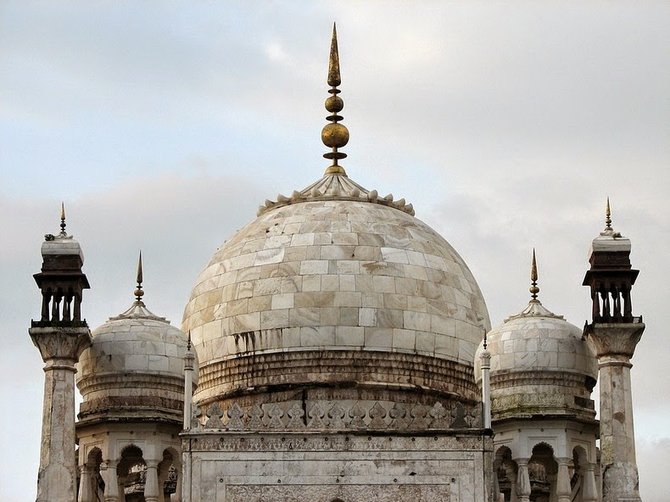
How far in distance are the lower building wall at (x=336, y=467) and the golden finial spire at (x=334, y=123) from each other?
1149 cm

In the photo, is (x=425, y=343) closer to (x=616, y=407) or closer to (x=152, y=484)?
(x=616, y=407)

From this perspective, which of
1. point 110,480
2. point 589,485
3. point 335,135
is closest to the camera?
point 110,480

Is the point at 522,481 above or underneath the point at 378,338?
underneath

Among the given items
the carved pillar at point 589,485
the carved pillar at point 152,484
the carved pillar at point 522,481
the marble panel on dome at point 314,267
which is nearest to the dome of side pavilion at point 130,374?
the carved pillar at point 152,484

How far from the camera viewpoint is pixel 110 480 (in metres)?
70.1

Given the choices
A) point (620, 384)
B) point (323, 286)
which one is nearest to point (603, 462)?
point (620, 384)

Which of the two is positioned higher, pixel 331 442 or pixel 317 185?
pixel 317 185

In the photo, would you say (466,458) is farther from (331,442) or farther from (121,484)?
(121,484)

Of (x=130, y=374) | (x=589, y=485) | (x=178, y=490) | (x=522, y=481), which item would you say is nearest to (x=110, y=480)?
(x=178, y=490)

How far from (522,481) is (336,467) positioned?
493cm

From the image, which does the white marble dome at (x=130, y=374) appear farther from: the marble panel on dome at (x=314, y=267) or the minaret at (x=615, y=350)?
the minaret at (x=615, y=350)

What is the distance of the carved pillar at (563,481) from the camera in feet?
229

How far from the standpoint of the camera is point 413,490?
219ft

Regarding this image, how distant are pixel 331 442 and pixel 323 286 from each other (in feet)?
18.8
